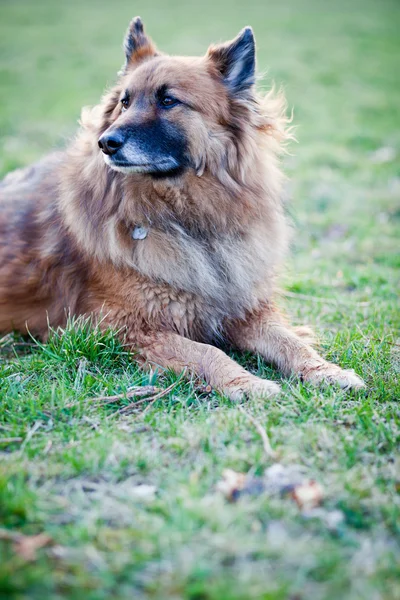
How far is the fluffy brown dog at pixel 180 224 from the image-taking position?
3334mm

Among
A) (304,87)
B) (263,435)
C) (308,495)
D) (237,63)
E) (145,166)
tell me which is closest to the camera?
(308,495)

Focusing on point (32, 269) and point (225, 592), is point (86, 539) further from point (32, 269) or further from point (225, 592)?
point (32, 269)

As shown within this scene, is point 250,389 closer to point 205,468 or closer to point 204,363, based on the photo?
point 204,363

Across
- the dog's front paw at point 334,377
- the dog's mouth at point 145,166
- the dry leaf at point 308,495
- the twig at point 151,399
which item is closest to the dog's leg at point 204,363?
the twig at point 151,399

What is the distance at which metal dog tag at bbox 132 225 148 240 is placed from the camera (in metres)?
3.42

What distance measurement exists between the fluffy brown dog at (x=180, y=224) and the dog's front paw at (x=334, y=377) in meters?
0.01

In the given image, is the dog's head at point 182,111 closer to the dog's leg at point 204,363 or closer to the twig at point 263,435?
the dog's leg at point 204,363

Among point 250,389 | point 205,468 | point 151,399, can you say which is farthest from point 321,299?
point 205,468

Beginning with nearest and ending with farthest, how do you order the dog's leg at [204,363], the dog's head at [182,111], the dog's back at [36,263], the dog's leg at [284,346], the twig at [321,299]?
1. the dog's leg at [204,363]
2. the dog's leg at [284,346]
3. the dog's head at [182,111]
4. the dog's back at [36,263]
5. the twig at [321,299]

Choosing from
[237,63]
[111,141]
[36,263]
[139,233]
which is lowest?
[36,263]

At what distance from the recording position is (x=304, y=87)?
12.4m

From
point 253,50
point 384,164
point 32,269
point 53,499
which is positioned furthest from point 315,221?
point 53,499

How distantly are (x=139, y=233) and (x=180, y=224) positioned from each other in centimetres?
26

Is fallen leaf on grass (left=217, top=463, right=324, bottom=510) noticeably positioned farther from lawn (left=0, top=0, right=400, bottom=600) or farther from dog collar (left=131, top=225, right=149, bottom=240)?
dog collar (left=131, top=225, right=149, bottom=240)
